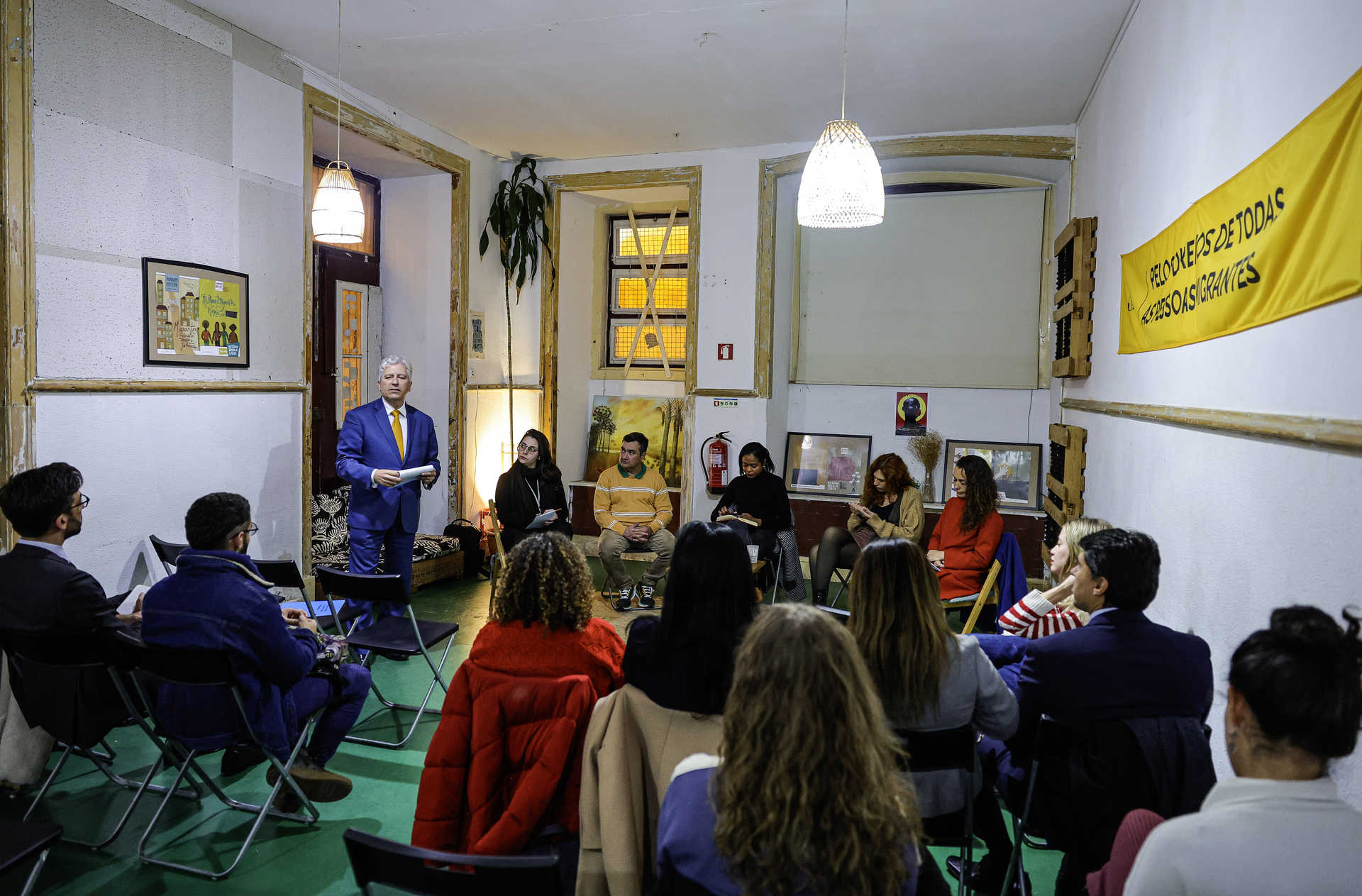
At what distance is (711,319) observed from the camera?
24.5 feet

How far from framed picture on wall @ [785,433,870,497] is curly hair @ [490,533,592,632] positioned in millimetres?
5642

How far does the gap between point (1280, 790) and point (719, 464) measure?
20.6ft

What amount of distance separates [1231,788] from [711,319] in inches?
254

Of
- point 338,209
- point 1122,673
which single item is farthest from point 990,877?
point 338,209

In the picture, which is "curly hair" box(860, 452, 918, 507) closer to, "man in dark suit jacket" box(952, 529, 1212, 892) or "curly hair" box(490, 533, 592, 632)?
"man in dark suit jacket" box(952, 529, 1212, 892)

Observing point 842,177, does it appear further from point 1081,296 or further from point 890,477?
point 890,477

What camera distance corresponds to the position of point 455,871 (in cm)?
157

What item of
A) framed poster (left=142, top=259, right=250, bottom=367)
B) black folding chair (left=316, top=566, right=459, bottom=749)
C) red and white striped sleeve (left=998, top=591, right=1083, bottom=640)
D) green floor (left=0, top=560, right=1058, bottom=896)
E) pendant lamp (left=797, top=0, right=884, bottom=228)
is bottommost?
green floor (left=0, top=560, right=1058, bottom=896)

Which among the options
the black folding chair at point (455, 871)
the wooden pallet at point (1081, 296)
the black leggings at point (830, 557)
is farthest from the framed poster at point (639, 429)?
the black folding chair at point (455, 871)

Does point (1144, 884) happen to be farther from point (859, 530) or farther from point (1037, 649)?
point (859, 530)

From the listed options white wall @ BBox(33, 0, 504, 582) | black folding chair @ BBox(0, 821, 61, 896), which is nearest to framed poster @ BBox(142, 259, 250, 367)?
white wall @ BBox(33, 0, 504, 582)

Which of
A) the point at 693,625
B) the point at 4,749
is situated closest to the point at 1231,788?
the point at 693,625

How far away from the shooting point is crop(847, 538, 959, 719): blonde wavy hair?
214 cm

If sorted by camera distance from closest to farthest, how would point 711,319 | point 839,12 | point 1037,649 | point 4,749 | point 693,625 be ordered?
point 693,625
point 1037,649
point 4,749
point 839,12
point 711,319
